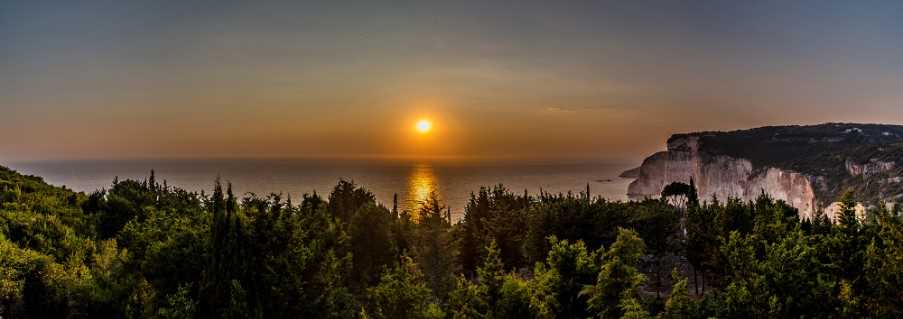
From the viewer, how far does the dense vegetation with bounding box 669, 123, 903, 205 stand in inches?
3839

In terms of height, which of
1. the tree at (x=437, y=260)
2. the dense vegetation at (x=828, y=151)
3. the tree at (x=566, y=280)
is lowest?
the tree at (x=437, y=260)

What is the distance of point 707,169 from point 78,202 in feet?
539

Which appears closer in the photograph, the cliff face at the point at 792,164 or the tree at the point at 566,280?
the tree at the point at 566,280

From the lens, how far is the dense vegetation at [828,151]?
97.5m

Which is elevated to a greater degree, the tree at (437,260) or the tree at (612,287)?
the tree at (612,287)

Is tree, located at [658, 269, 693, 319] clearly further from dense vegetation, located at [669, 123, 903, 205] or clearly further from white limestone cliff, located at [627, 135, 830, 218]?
dense vegetation, located at [669, 123, 903, 205]

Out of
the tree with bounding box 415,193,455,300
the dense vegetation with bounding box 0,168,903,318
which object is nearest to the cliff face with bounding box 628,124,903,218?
the tree with bounding box 415,193,455,300

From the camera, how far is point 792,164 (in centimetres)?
12694

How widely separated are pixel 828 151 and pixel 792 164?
17.6 meters

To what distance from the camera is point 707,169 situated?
15450 cm

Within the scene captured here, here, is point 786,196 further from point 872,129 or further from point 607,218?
point 607,218

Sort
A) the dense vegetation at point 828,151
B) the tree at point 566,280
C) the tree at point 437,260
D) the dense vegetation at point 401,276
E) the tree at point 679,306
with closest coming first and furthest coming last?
the tree at point 679,306
the dense vegetation at point 401,276
the tree at point 566,280
the tree at point 437,260
the dense vegetation at point 828,151

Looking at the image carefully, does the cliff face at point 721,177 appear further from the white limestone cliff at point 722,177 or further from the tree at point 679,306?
the tree at point 679,306

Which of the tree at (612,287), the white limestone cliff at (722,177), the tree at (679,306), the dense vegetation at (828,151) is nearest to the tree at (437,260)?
the tree at (612,287)
